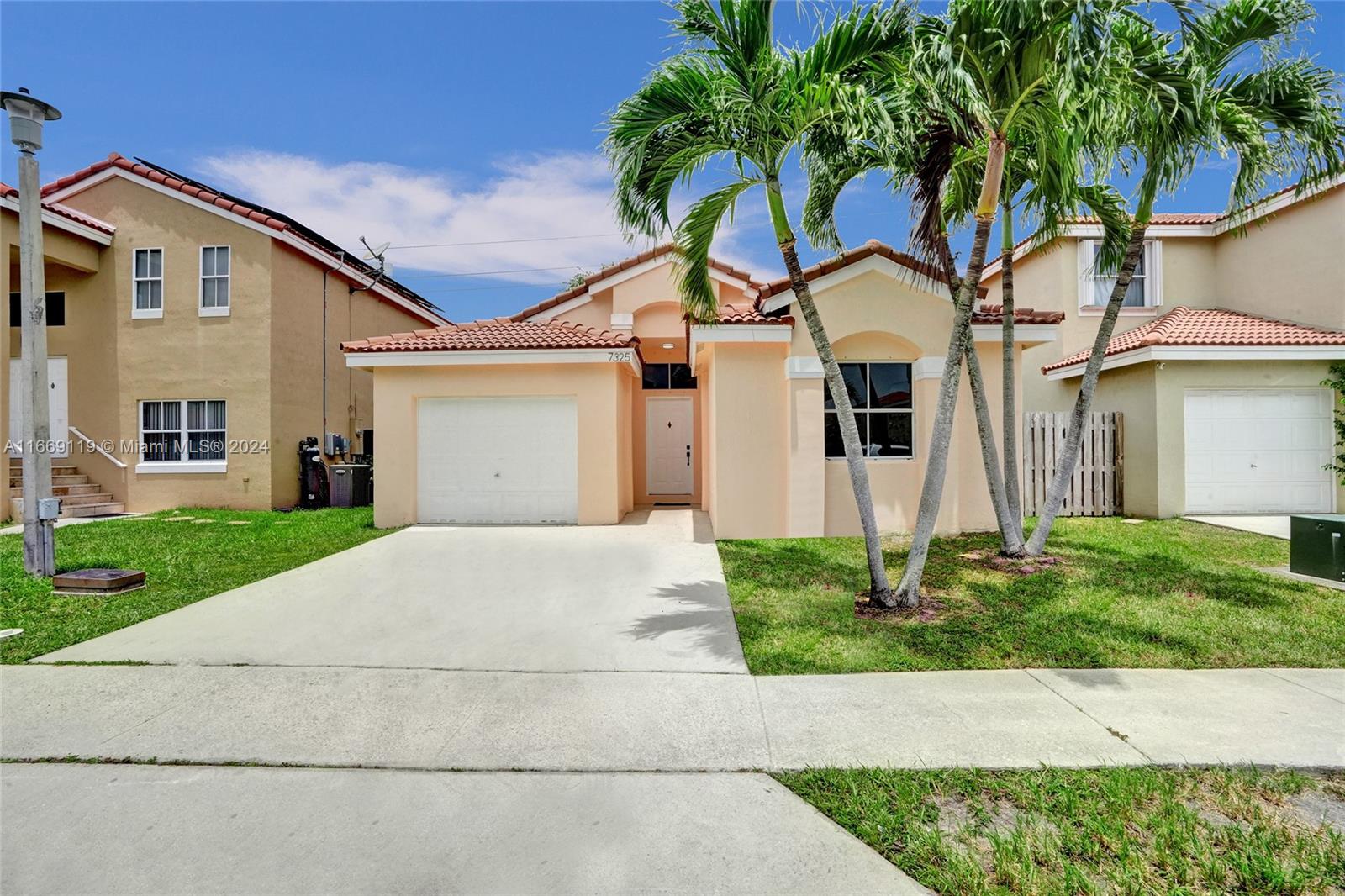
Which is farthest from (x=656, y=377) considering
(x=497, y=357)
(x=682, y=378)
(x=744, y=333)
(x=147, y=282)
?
(x=147, y=282)

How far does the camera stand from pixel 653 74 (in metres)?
6.23

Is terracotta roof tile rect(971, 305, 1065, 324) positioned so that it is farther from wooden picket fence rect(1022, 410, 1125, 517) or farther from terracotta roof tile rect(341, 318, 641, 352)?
terracotta roof tile rect(341, 318, 641, 352)

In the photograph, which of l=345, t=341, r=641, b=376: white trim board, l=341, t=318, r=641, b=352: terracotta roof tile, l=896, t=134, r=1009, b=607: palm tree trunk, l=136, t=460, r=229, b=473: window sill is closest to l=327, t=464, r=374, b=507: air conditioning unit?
l=136, t=460, r=229, b=473: window sill

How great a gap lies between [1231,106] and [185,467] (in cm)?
1884

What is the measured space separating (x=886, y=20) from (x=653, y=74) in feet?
Answer: 7.09

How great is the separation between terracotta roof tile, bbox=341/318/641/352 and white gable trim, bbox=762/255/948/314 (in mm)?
3032

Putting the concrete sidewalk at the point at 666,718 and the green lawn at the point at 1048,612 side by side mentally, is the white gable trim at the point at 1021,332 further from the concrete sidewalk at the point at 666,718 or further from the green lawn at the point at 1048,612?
the concrete sidewalk at the point at 666,718

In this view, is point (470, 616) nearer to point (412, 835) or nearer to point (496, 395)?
point (412, 835)

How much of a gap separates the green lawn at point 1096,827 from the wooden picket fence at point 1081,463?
31.7ft

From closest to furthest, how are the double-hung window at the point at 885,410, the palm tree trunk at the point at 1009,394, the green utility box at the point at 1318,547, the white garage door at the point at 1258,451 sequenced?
the green utility box at the point at 1318,547
the palm tree trunk at the point at 1009,394
the double-hung window at the point at 885,410
the white garage door at the point at 1258,451

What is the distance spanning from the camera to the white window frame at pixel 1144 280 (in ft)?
50.5

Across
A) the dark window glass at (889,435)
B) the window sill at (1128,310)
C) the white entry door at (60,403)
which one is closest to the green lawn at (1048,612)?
the dark window glass at (889,435)

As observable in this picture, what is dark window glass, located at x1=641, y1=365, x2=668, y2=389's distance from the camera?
15961 mm

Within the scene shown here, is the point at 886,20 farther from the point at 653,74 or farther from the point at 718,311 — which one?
the point at 718,311
